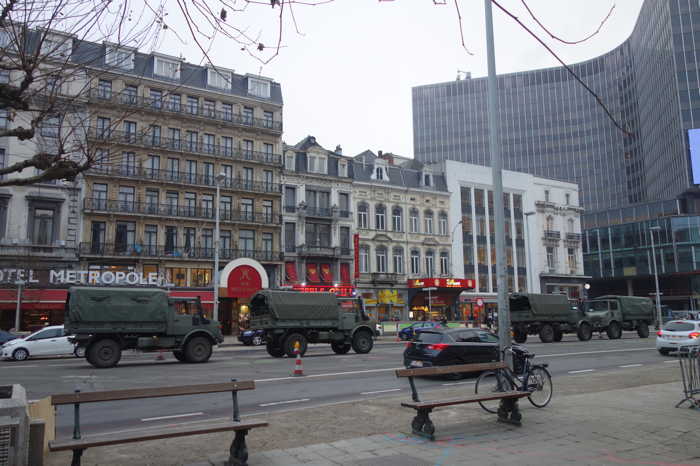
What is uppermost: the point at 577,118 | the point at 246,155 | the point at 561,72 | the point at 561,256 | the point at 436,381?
the point at 561,72

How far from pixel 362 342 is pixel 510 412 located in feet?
50.7

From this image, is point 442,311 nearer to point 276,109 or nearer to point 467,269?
point 467,269

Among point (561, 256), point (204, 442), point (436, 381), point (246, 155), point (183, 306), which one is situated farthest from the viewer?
point (561, 256)

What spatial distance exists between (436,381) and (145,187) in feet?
107

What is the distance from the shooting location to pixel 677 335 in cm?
2048

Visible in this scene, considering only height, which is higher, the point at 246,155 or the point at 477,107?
the point at 477,107

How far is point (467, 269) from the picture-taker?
55406 mm

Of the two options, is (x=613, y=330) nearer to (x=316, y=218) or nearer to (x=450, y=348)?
(x=450, y=348)

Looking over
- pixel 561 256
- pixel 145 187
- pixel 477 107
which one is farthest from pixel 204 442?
pixel 477 107

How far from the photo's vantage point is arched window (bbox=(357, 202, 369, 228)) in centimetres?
4967

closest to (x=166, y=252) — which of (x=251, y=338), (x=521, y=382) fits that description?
(x=251, y=338)

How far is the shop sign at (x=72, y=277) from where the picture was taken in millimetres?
33344

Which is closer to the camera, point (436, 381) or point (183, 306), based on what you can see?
point (436, 381)

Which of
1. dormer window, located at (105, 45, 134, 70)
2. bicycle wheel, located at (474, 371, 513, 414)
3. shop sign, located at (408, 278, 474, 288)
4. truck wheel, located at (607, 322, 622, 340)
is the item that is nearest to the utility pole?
bicycle wheel, located at (474, 371, 513, 414)
